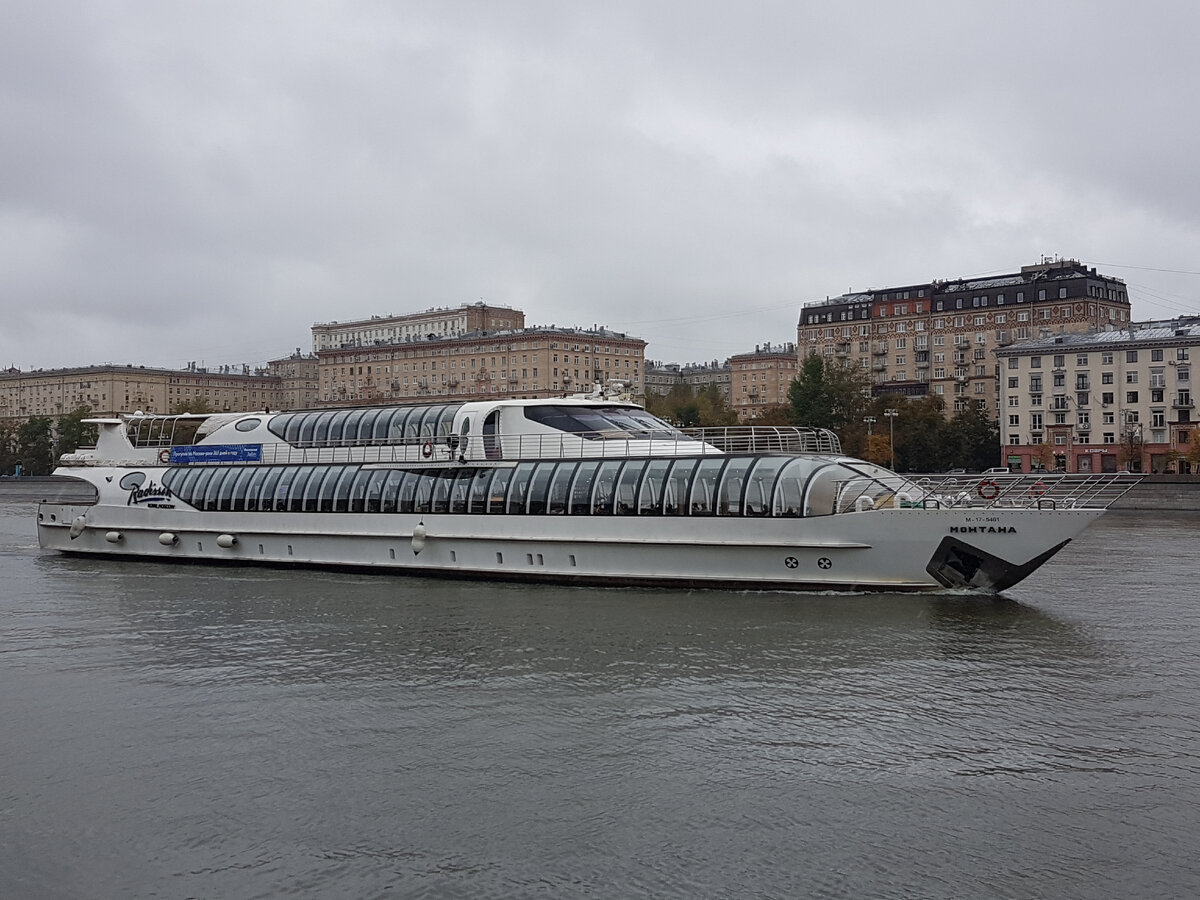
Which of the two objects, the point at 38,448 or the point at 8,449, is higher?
the point at 8,449

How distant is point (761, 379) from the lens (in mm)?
176625

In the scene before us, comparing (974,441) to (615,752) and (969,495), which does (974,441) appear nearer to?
(969,495)

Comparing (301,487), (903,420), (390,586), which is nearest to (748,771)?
(390,586)

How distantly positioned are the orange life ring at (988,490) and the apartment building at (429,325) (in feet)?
432

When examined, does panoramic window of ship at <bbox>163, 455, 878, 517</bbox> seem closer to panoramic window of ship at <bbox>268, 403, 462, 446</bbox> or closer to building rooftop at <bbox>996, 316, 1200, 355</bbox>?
panoramic window of ship at <bbox>268, 403, 462, 446</bbox>

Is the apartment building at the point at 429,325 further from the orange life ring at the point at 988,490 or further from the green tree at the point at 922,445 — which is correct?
the orange life ring at the point at 988,490

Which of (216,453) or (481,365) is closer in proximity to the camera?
(216,453)

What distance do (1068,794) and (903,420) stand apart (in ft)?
296

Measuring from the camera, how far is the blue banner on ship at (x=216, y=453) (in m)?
43.8

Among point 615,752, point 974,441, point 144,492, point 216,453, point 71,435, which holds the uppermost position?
point 71,435

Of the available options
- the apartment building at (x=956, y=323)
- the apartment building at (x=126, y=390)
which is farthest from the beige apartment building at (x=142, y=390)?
the apartment building at (x=956, y=323)

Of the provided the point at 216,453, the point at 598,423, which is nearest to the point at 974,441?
the point at 598,423

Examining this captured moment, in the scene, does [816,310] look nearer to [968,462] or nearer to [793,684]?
[968,462]

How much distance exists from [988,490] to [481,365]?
123 metres
